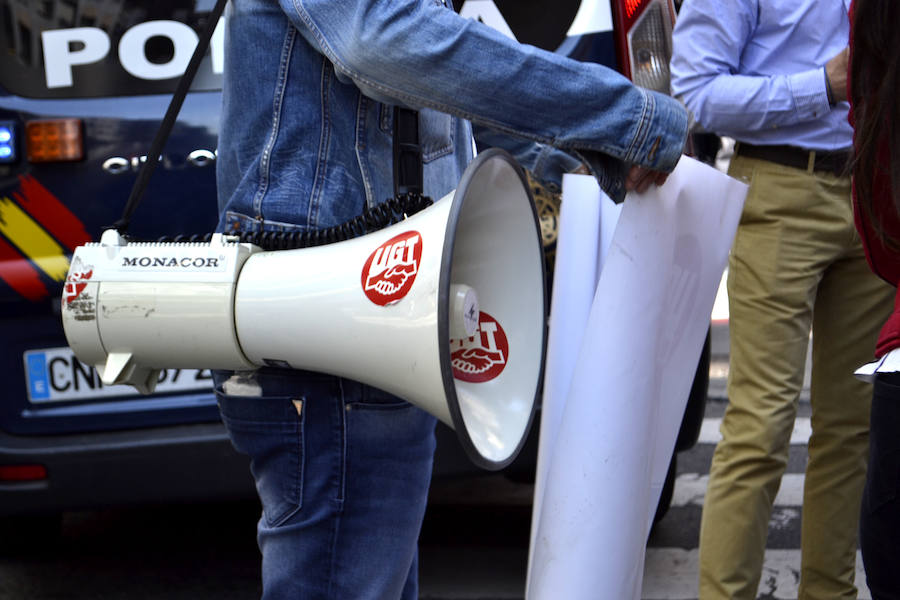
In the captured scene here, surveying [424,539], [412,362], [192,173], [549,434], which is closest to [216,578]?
[424,539]

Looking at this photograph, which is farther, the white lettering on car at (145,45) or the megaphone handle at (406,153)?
the white lettering on car at (145,45)

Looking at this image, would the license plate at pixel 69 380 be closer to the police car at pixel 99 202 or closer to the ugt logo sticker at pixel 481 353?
the police car at pixel 99 202

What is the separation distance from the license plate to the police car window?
26.9 inches

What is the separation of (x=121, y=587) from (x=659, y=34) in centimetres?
224

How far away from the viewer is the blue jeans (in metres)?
1.68

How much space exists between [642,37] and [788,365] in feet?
2.64

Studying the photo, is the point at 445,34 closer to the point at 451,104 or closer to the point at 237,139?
the point at 451,104

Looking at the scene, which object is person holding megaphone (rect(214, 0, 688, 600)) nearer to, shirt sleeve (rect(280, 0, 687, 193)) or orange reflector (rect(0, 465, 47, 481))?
shirt sleeve (rect(280, 0, 687, 193))

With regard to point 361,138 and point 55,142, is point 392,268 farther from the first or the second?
point 55,142

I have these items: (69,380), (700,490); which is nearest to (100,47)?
(69,380)

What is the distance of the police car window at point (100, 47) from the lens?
2932 mm

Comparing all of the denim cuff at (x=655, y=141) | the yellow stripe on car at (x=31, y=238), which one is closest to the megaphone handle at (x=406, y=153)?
the denim cuff at (x=655, y=141)

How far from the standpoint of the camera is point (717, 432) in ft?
16.8

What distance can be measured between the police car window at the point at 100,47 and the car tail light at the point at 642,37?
3.53 ft
